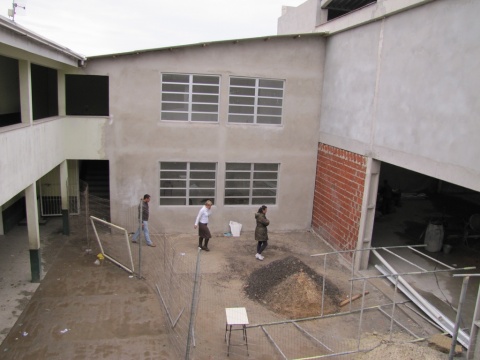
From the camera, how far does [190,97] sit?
13.3m

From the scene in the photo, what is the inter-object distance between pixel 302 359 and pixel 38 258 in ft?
21.9

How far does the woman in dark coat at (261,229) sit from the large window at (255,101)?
3.67 metres

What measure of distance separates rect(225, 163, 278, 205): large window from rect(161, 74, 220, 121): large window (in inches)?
79.8

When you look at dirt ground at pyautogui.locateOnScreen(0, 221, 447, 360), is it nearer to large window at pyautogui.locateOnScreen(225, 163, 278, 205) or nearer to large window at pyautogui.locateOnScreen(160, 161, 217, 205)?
large window at pyautogui.locateOnScreen(160, 161, 217, 205)

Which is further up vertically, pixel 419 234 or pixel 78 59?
pixel 78 59

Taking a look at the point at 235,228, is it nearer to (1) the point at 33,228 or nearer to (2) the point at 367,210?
(2) the point at 367,210

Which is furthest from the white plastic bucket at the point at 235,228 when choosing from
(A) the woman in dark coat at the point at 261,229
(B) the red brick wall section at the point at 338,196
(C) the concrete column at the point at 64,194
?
(C) the concrete column at the point at 64,194

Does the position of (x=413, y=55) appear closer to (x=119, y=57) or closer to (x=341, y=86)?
(x=341, y=86)

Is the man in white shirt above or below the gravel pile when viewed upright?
above

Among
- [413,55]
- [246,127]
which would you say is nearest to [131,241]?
Result: [246,127]

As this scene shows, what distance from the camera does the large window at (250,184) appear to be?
→ 46.2 ft

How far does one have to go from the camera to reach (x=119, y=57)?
12.5 metres

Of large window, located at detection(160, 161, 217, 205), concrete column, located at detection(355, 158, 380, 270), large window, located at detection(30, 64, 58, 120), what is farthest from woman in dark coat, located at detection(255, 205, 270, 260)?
large window, located at detection(30, 64, 58, 120)

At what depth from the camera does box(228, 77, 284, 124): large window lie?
44.5 feet
